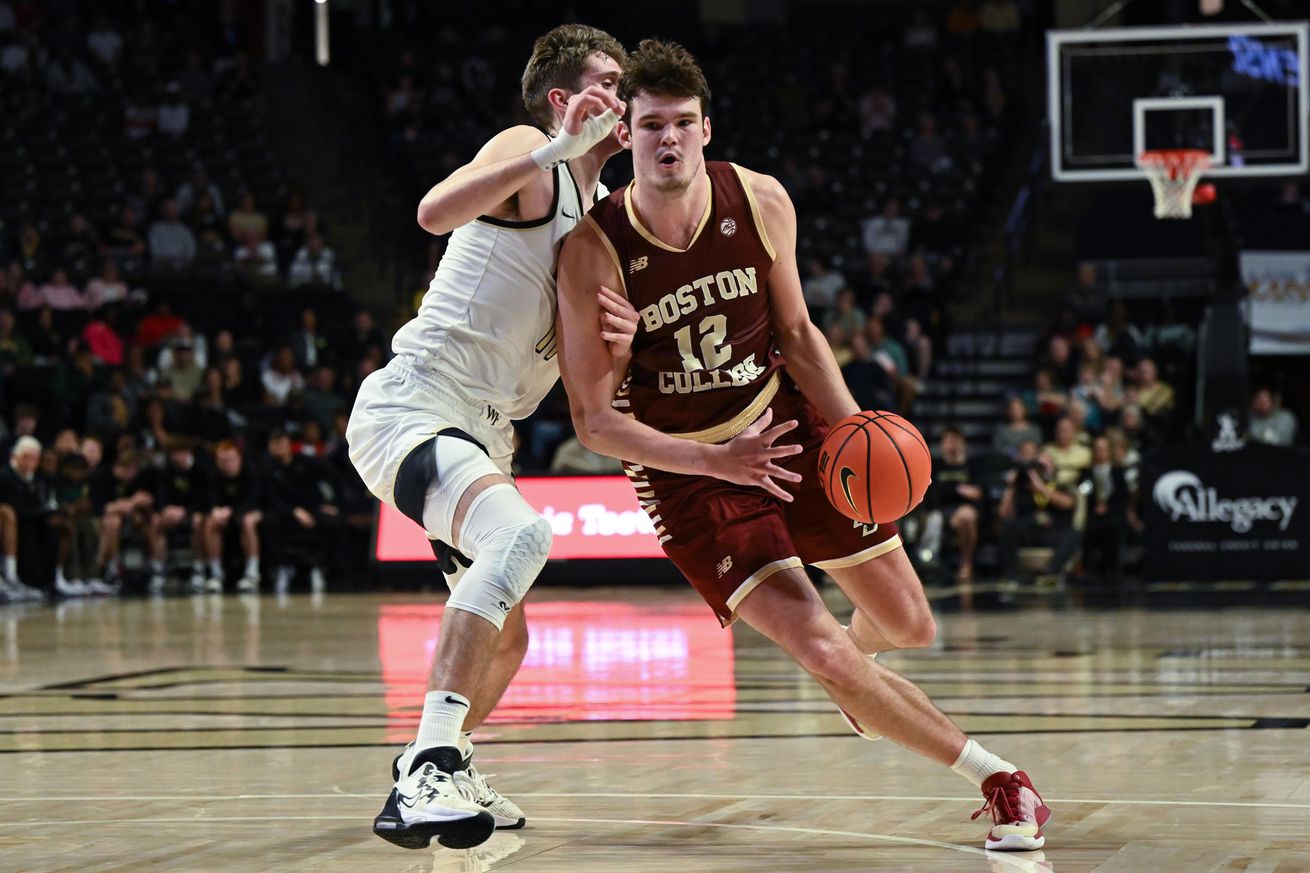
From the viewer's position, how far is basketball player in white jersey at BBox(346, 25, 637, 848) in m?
4.68

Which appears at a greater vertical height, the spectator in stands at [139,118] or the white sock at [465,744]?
the spectator in stands at [139,118]

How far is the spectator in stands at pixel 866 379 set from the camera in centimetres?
1608

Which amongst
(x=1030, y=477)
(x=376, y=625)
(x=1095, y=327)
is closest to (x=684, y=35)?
(x=1095, y=327)

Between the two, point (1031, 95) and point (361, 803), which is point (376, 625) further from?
point (1031, 95)

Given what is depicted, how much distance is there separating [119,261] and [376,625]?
915 centimetres

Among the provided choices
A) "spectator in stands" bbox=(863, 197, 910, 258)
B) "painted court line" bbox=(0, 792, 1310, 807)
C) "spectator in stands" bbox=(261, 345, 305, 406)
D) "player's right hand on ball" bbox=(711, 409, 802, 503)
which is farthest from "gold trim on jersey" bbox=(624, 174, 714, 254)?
"spectator in stands" bbox=(863, 197, 910, 258)

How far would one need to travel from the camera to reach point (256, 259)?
19.9 m

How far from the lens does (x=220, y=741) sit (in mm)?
6707

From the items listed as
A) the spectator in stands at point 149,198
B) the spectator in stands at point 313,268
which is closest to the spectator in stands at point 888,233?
the spectator in stands at point 313,268

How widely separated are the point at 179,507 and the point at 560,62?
1174cm

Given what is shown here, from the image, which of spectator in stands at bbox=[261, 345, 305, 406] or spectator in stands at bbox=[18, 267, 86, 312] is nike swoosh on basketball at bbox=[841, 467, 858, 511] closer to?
spectator in stands at bbox=[261, 345, 305, 406]

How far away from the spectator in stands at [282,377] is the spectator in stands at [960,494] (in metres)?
5.91

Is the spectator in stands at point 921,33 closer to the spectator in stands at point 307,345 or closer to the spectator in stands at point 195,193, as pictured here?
the spectator in stands at point 195,193

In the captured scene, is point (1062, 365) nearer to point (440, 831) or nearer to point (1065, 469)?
point (1065, 469)
